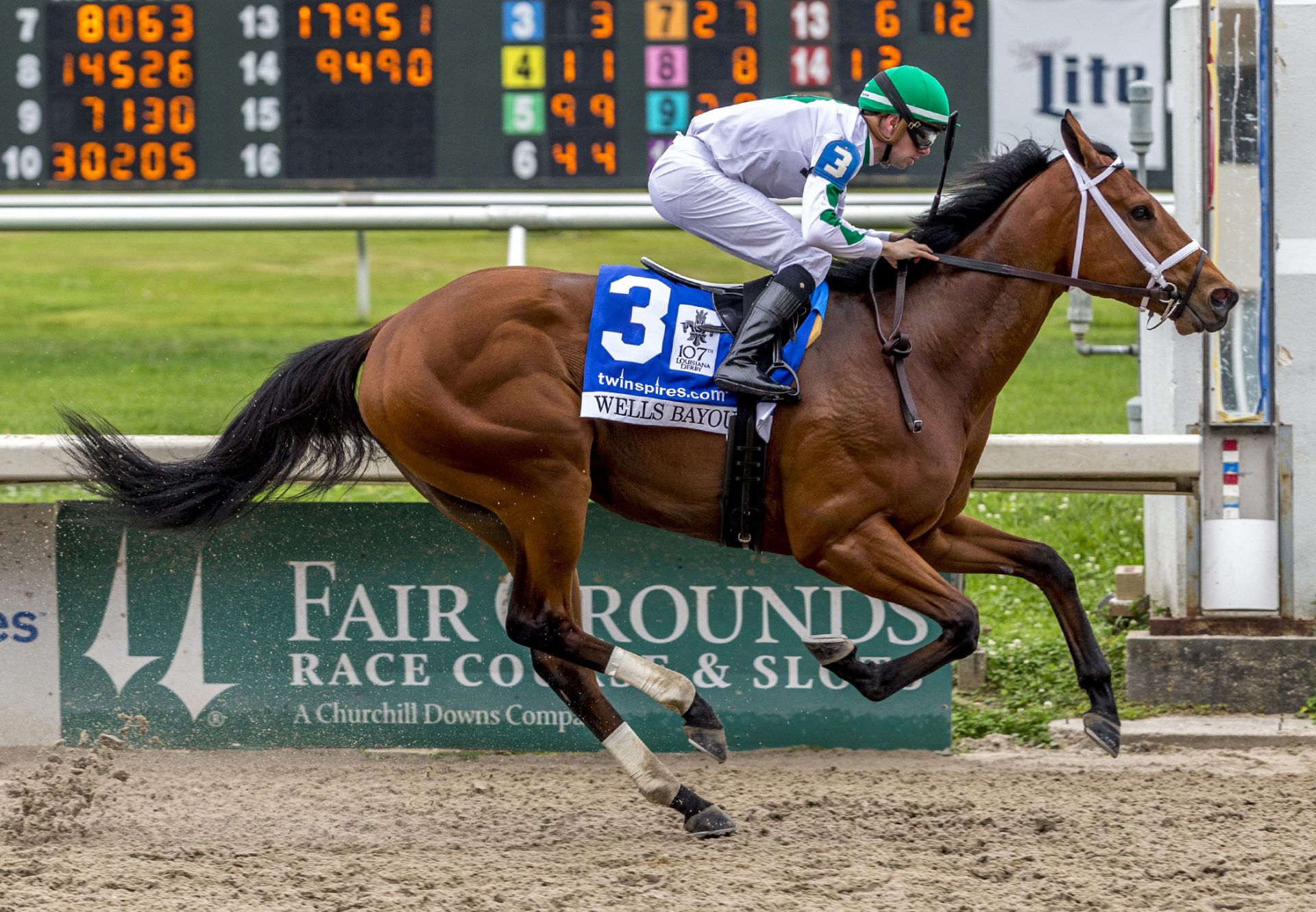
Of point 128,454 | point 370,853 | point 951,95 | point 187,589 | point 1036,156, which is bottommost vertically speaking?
point 370,853

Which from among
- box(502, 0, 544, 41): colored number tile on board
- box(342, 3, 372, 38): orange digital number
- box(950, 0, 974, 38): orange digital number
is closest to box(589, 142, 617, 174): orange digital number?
box(502, 0, 544, 41): colored number tile on board

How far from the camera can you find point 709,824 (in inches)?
161

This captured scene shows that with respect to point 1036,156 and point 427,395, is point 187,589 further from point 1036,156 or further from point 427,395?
point 1036,156

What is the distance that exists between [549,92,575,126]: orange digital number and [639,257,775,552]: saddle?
5.51 m

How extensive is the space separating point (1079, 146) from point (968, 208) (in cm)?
34

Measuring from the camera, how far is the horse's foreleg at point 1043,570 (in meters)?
4.27

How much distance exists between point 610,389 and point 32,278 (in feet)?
42.6

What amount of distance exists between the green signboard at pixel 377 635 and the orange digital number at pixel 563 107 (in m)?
4.93

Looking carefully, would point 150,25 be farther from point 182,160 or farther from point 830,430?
point 830,430

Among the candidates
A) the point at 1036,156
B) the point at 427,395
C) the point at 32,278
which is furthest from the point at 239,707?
the point at 32,278

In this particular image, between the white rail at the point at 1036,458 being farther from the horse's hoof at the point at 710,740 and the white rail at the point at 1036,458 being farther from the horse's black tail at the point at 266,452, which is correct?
the horse's hoof at the point at 710,740

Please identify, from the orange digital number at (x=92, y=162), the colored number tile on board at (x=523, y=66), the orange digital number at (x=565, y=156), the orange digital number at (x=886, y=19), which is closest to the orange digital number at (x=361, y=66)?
the colored number tile on board at (x=523, y=66)

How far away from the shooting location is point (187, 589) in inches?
201

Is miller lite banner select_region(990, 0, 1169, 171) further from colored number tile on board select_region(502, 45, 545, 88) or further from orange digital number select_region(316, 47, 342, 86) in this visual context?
orange digital number select_region(316, 47, 342, 86)
